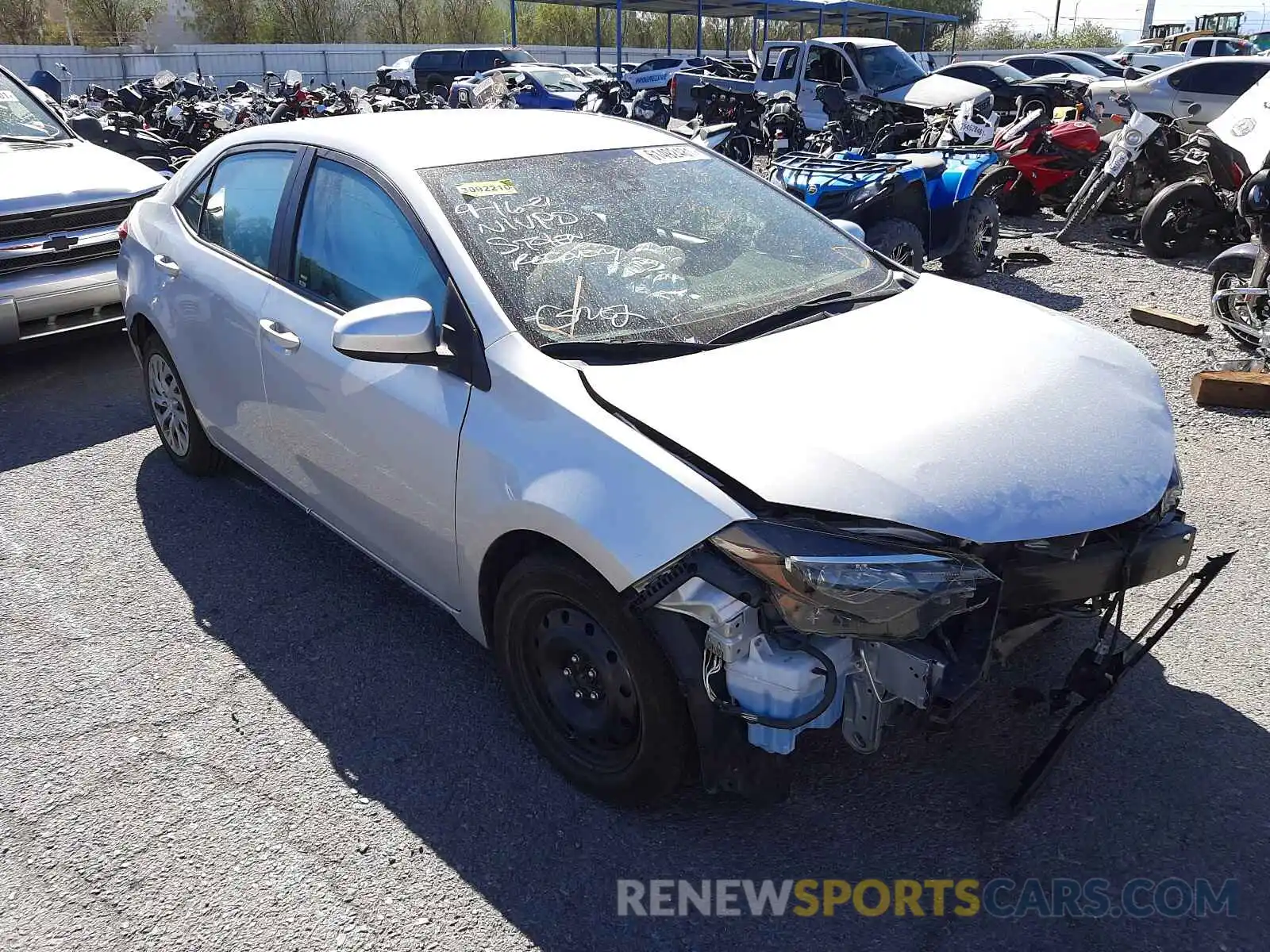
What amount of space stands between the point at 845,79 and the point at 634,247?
1453cm

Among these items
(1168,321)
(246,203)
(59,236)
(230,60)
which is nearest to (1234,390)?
(1168,321)

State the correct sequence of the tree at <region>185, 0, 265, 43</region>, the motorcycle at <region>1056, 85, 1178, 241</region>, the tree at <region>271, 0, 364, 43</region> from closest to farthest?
the motorcycle at <region>1056, 85, 1178, 241</region> < the tree at <region>271, 0, 364, 43</region> < the tree at <region>185, 0, 265, 43</region>

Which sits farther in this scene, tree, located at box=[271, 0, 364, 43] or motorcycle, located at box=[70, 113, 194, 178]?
tree, located at box=[271, 0, 364, 43]

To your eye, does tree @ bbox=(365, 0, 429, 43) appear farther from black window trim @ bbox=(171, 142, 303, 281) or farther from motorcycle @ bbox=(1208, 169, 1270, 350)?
black window trim @ bbox=(171, 142, 303, 281)

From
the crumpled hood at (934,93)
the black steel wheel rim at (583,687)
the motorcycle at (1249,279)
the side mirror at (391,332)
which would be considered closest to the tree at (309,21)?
the crumpled hood at (934,93)

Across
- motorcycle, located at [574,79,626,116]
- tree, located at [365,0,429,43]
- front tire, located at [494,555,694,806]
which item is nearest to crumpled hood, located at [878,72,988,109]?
motorcycle, located at [574,79,626,116]

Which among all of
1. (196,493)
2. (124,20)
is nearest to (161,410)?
(196,493)

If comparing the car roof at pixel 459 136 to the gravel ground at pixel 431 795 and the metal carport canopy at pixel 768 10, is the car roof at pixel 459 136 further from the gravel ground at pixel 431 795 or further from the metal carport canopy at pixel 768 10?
the metal carport canopy at pixel 768 10

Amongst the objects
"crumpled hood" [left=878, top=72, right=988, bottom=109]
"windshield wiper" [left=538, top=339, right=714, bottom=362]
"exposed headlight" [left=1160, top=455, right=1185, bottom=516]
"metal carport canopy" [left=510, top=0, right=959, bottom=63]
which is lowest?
"exposed headlight" [left=1160, top=455, right=1185, bottom=516]

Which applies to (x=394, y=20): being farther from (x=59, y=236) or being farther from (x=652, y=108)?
(x=59, y=236)

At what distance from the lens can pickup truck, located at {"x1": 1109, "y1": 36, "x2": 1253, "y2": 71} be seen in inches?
1081

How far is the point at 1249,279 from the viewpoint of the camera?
20.6ft

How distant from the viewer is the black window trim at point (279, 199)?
354 centimetres

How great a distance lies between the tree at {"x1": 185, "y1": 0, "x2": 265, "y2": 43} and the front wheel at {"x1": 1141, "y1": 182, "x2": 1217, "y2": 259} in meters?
52.8
